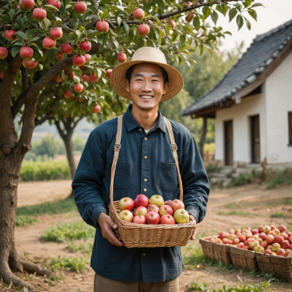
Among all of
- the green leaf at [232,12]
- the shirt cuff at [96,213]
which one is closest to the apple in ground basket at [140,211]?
the shirt cuff at [96,213]

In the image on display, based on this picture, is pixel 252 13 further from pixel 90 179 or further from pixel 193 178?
pixel 90 179

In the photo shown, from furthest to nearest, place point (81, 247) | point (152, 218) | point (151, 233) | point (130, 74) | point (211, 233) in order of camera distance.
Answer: point (211, 233) → point (81, 247) → point (130, 74) → point (152, 218) → point (151, 233)

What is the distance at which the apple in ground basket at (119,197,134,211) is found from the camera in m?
2.12

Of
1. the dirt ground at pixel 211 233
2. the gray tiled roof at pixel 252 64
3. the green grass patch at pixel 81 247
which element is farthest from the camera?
the gray tiled roof at pixel 252 64

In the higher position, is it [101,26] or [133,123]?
[101,26]

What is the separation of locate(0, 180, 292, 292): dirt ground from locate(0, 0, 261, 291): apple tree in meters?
Answer: 0.44

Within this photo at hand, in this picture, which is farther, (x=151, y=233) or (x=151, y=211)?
(x=151, y=211)

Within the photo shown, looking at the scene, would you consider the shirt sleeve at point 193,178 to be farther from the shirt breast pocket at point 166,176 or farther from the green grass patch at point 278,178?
the green grass patch at point 278,178

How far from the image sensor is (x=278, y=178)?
1184cm

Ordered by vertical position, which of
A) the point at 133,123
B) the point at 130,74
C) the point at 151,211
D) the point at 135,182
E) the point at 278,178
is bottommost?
the point at 278,178

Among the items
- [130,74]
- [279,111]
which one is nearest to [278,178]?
[279,111]

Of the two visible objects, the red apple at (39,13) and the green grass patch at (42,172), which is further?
the green grass patch at (42,172)

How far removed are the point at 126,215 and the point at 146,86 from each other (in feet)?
2.85

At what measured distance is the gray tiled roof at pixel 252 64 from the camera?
12.5 meters
